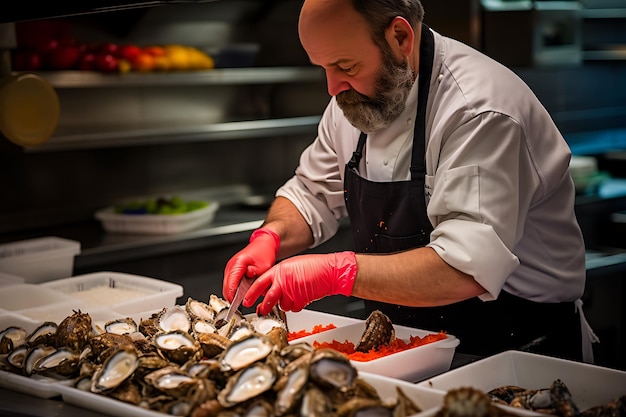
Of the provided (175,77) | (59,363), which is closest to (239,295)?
(59,363)

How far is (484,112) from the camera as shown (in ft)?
7.59

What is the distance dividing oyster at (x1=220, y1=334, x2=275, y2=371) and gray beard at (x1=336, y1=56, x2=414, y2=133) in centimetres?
91

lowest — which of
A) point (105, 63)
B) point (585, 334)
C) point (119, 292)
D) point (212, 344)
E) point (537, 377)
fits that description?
point (585, 334)

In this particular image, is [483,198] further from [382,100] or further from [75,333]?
[75,333]

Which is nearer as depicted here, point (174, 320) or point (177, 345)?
point (177, 345)

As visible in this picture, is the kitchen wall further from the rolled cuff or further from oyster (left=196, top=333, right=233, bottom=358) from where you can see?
the rolled cuff

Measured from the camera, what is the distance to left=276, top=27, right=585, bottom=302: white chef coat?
2.22 meters

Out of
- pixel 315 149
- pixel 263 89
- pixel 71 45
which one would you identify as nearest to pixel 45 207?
pixel 71 45

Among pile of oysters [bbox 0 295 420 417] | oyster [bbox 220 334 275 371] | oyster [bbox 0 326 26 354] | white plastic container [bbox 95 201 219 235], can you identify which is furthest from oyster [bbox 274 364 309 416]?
white plastic container [bbox 95 201 219 235]

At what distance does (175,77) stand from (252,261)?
2.49 m

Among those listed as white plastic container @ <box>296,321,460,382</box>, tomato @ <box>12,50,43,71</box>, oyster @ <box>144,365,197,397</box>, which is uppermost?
tomato @ <box>12,50,43,71</box>

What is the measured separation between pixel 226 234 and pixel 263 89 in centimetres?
165

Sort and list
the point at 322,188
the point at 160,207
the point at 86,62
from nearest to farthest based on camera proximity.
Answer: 1. the point at 322,188
2. the point at 86,62
3. the point at 160,207

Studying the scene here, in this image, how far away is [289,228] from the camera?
284 centimetres
